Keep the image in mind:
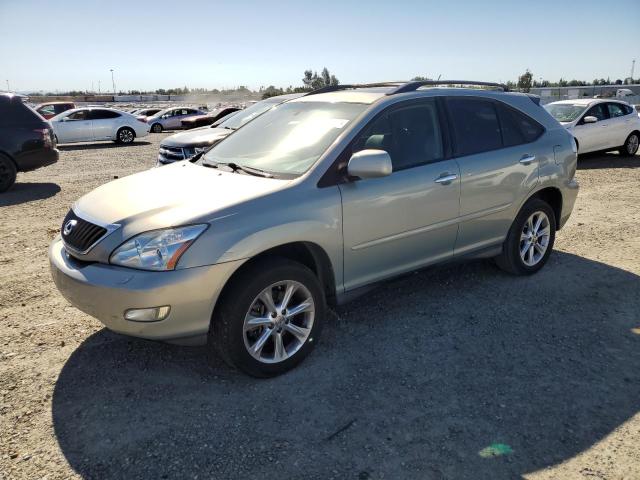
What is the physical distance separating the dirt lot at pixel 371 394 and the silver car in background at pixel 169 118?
24494mm

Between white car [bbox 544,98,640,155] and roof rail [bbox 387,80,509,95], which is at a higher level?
roof rail [bbox 387,80,509,95]

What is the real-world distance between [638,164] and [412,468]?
12.5 meters

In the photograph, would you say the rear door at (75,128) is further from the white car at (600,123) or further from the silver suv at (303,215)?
the silver suv at (303,215)

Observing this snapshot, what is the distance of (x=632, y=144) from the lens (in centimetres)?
1335

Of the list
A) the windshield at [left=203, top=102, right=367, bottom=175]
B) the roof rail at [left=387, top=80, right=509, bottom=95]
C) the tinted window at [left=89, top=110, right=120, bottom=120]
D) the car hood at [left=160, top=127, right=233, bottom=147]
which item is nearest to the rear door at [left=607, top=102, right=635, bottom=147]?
the roof rail at [left=387, top=80, right=509, bottom=95]

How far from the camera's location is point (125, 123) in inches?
794

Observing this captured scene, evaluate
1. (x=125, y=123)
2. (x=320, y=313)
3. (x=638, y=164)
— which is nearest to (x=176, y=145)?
(x=320, y=313)

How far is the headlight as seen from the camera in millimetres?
2947

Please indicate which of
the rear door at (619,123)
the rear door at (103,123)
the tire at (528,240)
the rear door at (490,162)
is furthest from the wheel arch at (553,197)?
the rear door at (103,123)

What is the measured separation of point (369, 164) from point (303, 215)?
560mm

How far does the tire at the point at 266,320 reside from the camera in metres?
3.13

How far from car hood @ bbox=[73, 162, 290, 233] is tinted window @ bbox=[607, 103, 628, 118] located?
40.4ft

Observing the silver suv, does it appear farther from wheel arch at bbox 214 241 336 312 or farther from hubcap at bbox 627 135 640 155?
hubcap at bbox 627 135 640 155

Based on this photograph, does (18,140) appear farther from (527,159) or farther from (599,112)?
(599,112)
